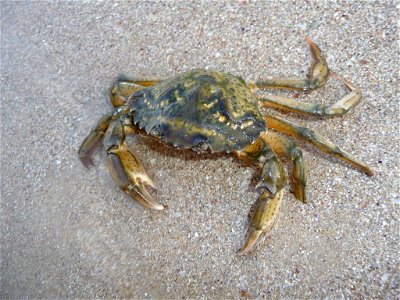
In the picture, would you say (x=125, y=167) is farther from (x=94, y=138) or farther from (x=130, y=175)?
(x=94, y=138)

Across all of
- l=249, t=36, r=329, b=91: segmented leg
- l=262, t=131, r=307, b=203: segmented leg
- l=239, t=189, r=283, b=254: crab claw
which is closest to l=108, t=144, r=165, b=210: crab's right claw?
l=239, t=189, r=283, b=254: crab claw

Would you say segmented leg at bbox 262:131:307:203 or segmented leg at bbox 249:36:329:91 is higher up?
segmented leg at bbox 249:36:329:91

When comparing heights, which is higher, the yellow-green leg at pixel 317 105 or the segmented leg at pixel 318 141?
the yellow-green leg at pixel 317 105

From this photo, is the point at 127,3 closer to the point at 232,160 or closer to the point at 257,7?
the point at 257,7

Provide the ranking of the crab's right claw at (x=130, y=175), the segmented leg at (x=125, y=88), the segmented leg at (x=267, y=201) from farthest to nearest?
the segmented leg at (x=125, y=88) → the crab's right claw at (x=130, y=175) → the segmented leg at (x=267, y=201)

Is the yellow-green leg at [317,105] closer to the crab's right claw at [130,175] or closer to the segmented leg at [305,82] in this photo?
the segmented leg at [305,82]

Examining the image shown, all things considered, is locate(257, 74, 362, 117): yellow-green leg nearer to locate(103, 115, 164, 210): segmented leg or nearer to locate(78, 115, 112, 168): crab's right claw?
locate(103, 115, 164, 210): segmented leg

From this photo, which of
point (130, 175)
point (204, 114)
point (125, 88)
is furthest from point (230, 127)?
point (125, 88)

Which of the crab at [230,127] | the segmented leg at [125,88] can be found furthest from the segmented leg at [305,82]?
the segmented leg at [125,88]
